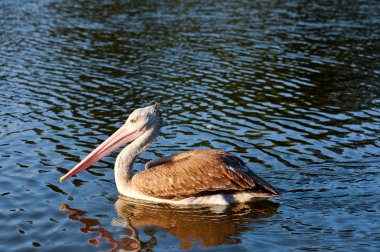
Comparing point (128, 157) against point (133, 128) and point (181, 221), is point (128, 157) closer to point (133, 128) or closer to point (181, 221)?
point (133, 128)

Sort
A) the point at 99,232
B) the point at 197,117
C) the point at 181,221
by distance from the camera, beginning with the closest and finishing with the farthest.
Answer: the point at 99,232 < the point at 181,221 < the point at 197,117

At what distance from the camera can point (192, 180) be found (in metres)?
8.21

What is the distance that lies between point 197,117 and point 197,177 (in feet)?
13.5

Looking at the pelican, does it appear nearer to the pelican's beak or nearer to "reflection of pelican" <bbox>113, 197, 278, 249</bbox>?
the pelican's beak

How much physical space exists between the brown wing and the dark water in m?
0.26

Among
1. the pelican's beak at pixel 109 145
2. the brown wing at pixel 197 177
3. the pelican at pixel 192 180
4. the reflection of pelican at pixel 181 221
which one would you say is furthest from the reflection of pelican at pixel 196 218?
the pelican's beak at pixel 109 145

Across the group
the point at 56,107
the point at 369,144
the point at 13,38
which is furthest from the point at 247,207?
the point at 13,38

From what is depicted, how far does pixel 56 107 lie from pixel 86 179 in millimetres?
3973

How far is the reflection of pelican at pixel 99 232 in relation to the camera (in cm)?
710

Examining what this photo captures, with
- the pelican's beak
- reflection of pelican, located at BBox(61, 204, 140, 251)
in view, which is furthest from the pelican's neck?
reflection of pelican, located at BBox(61, 204, 140, 251)

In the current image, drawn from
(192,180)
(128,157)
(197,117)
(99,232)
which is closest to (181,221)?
(192,180)

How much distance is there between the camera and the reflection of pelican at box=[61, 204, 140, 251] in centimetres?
710

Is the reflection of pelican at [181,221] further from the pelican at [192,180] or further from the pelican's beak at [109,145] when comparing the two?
the pelican's beak at [109,145]

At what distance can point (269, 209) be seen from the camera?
26.8ft
